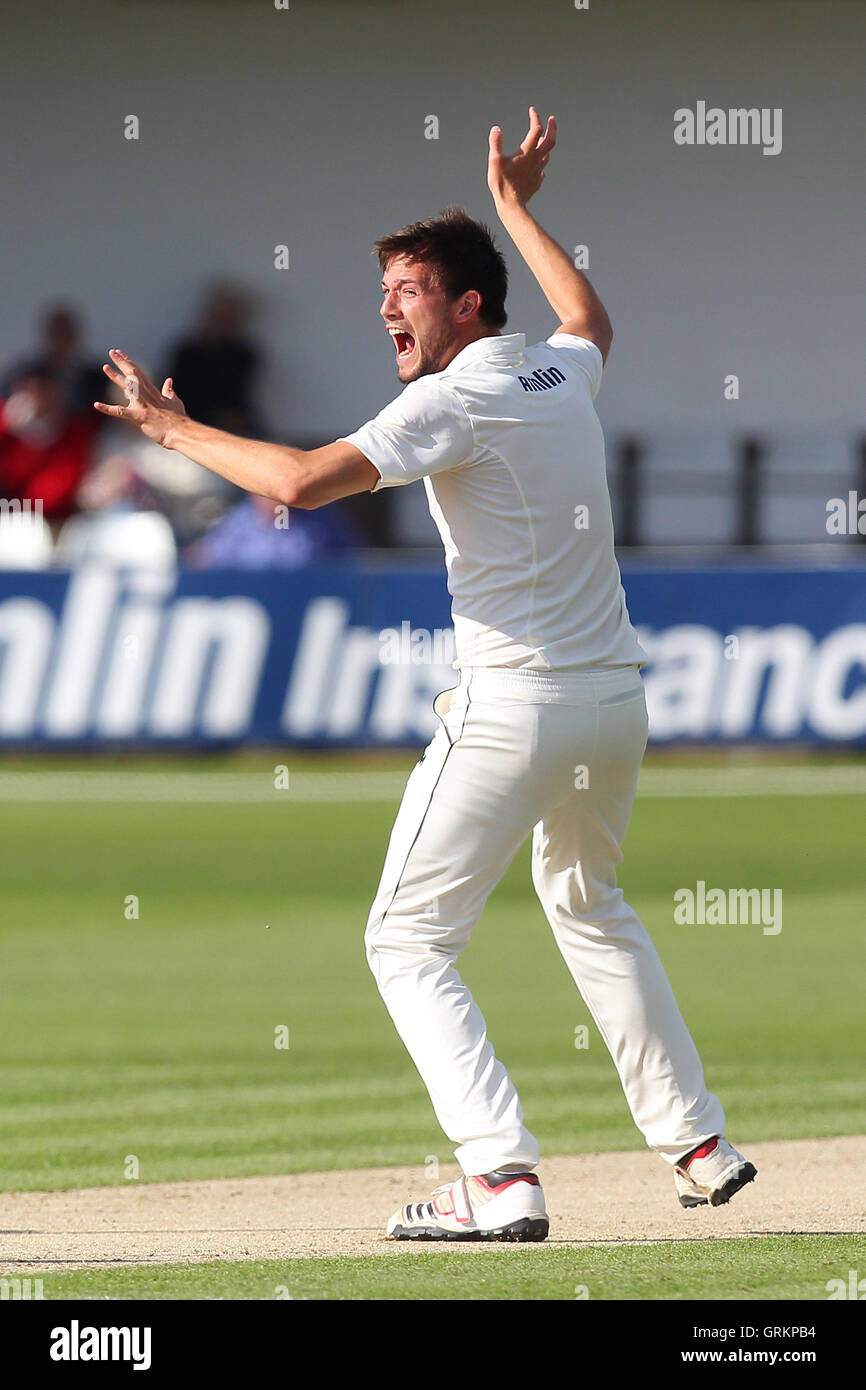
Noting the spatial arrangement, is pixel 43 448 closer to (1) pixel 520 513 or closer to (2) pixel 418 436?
(1) pixel 520 513

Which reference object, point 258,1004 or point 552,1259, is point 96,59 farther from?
point 552,1259

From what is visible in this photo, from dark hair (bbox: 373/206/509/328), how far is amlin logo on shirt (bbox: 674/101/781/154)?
18456mm

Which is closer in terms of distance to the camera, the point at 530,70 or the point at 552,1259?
the point at 552,1259

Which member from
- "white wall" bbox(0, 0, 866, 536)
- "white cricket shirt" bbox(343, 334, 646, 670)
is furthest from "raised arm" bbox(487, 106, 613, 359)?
"white wall" bbox(0, 0, 866, 536)

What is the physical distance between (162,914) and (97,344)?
39.1 feet

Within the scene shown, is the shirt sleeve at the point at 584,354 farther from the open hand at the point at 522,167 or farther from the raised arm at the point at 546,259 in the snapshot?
the open hand at the point at 522,167

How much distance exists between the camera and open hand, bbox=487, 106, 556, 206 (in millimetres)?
5836

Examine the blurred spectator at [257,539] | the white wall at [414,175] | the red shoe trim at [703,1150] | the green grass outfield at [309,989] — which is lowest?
the green grass outfield at [309,989]

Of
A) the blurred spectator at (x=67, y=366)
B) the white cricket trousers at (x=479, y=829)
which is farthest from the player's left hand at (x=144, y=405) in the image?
the blurred spectator at (x=67, y=366)

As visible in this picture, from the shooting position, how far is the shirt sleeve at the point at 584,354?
543cm

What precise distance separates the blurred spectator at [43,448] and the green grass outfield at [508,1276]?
1505 cm

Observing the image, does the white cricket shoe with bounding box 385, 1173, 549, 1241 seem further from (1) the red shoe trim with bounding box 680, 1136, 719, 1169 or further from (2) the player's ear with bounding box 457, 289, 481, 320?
(2) the player's ear with bounding box 457, 289, 481, 320

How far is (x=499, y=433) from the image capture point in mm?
5008
